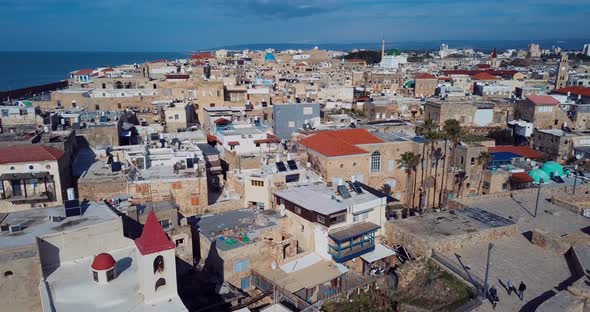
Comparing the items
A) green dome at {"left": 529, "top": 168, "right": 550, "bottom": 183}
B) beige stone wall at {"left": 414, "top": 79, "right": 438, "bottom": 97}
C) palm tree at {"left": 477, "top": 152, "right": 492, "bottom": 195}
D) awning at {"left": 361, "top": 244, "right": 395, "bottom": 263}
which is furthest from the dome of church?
awning at {"left": 361, "top": 244, "right": 395, "bottom": 263}

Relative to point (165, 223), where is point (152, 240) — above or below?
above

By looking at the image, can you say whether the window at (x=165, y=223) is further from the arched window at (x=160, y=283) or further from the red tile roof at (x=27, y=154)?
the red tile roof at (x=27, y=154)

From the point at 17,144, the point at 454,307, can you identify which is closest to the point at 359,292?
the point at 454,307

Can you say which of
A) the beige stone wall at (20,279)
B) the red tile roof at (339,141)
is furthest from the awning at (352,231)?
the beige stone wall at (20,279)

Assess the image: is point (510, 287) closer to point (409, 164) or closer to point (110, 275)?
point (409, 164)

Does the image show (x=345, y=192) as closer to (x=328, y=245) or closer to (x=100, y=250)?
(x=328, y=245)

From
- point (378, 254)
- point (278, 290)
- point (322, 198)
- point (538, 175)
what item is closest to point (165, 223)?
A: point (278, 290)
